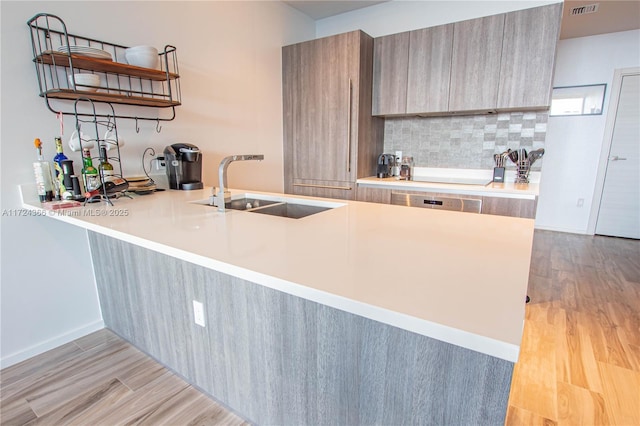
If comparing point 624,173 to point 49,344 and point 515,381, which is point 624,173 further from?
point 49,344

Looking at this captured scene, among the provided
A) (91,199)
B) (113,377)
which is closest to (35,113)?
(91,199)

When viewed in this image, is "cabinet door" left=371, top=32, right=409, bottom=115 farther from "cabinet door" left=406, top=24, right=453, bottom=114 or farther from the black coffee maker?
the black coffee maker

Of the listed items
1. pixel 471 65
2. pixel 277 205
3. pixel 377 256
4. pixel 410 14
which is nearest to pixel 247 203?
pixel 277 205

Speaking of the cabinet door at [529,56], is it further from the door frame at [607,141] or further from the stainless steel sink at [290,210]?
the door frame at [607,141]

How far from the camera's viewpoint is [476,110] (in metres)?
2.78

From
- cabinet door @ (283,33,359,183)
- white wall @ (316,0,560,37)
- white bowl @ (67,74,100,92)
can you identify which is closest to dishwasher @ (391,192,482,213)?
cabinet door @ (283,33,359,183)

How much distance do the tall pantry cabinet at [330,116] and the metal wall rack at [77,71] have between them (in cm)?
136

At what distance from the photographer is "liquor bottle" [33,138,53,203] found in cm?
166

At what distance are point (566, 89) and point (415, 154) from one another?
2544mm

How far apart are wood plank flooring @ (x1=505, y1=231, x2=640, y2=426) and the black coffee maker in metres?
2.20

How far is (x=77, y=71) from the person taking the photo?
6.10ft

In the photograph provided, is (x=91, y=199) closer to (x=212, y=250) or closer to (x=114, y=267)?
(x=114, y=267)

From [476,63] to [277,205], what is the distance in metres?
2.03

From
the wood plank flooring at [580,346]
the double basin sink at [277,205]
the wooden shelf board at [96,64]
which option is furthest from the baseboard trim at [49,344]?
the wood plank flooring at [580,346]
